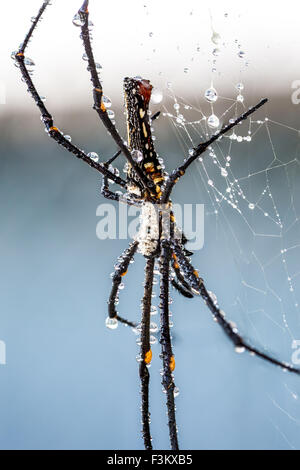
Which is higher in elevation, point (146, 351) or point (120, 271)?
point (120, 271)

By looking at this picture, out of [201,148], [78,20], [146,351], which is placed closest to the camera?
[78,20]

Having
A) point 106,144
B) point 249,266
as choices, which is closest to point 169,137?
point 106,144

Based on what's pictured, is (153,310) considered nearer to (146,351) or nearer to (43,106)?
(146,351)

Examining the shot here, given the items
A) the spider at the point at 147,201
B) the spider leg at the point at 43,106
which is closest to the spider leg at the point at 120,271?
the spider at the point at 147,201

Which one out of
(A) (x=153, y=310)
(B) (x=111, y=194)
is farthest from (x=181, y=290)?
(B) (x=111, y=194)

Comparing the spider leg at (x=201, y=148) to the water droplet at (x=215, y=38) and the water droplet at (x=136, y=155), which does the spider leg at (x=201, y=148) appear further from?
the water droplet at (x=215, y=38)

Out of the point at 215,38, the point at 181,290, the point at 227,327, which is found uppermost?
the point at 215,38

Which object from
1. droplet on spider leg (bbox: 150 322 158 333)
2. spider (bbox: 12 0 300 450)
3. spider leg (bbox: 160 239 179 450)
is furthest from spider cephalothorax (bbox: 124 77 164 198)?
droplet on spider leg (bbox: 150 322 158 333)
